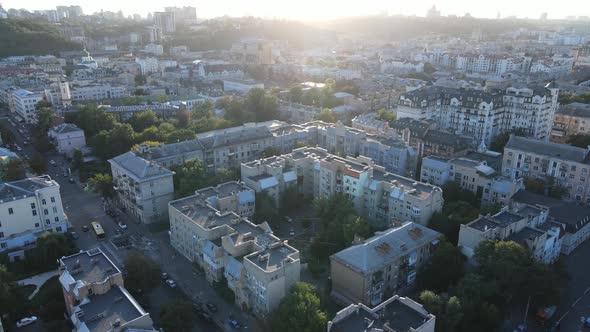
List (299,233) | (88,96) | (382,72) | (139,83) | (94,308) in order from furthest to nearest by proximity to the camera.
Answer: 1. (382,72)
2. (139,83)
3. (88,96)
4. (299,233)
5. (94,308)

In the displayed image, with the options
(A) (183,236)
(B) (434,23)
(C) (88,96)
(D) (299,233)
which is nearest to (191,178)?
(A) (183,236)

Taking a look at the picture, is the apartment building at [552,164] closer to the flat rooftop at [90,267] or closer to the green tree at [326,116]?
the green tree at [326,116]

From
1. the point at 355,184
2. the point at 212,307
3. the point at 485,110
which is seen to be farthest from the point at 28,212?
the point at 485,110

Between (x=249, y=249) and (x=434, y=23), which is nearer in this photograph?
(x=249, y=249)

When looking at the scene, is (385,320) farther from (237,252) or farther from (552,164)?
(552,164)

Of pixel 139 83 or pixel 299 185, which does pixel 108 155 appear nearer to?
pixel 299 185

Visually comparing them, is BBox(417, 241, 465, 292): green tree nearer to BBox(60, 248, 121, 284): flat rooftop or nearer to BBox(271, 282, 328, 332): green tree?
BBox(271, 282, 328, 332): green tree

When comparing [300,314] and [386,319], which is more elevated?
[386,319]
